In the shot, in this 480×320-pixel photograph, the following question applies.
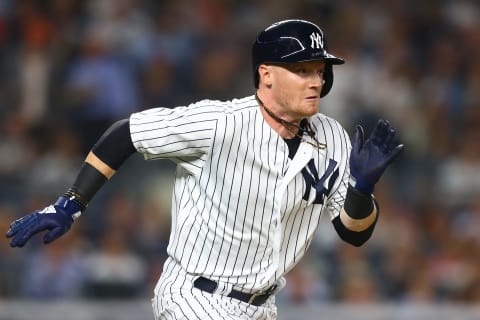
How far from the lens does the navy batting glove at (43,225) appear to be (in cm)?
404

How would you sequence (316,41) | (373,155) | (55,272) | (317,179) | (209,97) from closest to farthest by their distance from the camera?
(373,155)
(316,41)
(317,179)
(55,272)
(209,97)

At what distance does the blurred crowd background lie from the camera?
794 centimetres

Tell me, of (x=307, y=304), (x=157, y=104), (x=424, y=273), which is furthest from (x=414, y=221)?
(x=157, y=104)

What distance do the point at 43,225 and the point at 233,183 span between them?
0.70m

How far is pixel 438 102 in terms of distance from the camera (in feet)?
31.9

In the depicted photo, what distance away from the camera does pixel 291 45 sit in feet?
13.5

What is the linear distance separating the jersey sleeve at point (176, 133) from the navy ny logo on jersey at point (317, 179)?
15.1 inches

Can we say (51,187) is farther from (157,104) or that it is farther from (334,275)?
(334,275)

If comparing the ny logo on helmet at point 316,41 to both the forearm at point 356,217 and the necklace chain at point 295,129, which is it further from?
the forearm at point 356,217

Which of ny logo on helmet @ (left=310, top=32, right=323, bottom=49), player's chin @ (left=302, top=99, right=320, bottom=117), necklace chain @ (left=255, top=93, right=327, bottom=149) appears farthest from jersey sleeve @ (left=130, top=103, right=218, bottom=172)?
ny logo on helmet @ (left=310, top=32, right=323, bottom=49)

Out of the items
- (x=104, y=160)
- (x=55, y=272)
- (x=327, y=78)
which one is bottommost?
(x=55, y=272)

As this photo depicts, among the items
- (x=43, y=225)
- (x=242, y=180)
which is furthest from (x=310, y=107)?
(x=43, y=225)

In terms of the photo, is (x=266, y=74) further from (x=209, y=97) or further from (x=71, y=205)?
(x=209, y=97)

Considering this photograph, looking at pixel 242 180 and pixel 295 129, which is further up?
pixel 295 129
